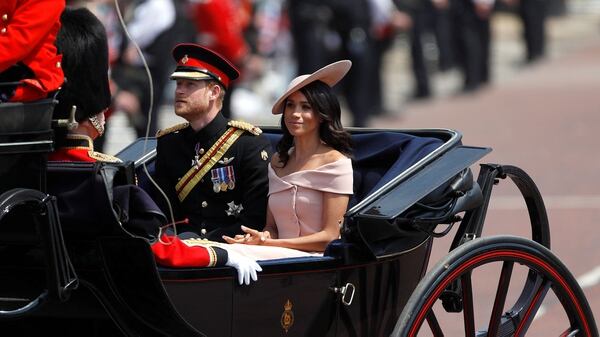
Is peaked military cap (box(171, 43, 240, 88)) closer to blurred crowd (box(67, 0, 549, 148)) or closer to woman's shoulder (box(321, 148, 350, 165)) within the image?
woman's shoulder (box(321, 148, 350, 165))

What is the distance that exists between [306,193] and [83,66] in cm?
95

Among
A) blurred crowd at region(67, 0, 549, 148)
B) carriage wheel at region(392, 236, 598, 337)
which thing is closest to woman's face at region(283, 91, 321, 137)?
carriage wheel at region(392, 236, 598, 337)

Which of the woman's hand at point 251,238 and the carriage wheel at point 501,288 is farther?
the woman's hand at point 251,238

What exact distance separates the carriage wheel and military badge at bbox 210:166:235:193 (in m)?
0.87

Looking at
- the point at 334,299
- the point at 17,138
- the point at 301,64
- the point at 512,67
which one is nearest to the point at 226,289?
the point at 334,299

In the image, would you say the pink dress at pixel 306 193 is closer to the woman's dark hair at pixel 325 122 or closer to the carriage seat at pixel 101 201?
the woman's dark hair at pixel 325 122

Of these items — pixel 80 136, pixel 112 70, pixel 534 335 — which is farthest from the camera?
pixel 112 70

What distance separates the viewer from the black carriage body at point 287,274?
4.27m

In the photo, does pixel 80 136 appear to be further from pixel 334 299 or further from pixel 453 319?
pixel 453 319

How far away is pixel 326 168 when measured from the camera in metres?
5.18

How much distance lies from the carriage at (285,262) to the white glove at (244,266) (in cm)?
4

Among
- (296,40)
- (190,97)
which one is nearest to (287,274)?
(190,97)

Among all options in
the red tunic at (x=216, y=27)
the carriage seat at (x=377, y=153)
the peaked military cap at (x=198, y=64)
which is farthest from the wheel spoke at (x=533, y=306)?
the red tunic at (x=216, y=27)

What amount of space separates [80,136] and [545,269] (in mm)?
1667
